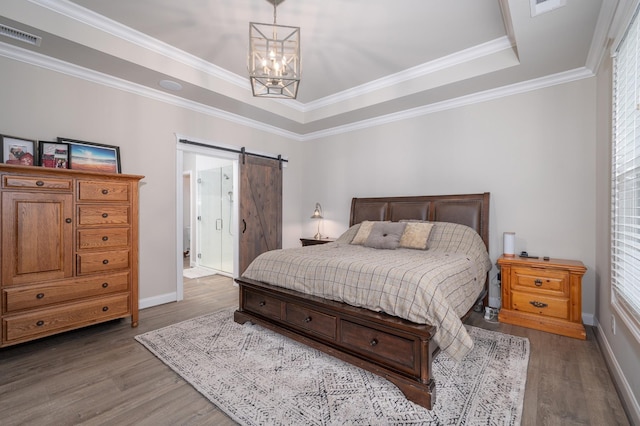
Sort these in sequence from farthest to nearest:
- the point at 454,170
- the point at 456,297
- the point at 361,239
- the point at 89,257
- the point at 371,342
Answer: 1. the point at 454,170
2. the point at 361,239
3. the point at 89,257
4. the point at 456,297
5. the point at 371,342

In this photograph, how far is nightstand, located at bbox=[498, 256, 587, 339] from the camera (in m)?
2.71

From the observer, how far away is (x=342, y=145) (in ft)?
16.5

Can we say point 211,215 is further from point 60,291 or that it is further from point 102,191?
point 60,291

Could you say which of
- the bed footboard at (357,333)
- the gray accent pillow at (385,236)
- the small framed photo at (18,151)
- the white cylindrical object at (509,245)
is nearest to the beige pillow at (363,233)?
the gray accent pillow at (385,236)

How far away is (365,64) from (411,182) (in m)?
1.72

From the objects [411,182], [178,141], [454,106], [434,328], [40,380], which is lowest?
[40,380]

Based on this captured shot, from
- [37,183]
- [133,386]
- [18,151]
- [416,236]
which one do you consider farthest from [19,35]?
[416,236]

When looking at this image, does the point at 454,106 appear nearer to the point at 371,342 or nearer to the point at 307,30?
the point at 307,30

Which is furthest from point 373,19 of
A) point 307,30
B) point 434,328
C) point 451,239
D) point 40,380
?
point 40,380

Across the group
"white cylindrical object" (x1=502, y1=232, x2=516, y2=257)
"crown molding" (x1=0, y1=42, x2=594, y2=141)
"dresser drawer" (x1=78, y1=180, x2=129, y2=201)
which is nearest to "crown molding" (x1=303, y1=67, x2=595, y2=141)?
"crown molding" (x1=0, y1=42, x2=594, y2=141)

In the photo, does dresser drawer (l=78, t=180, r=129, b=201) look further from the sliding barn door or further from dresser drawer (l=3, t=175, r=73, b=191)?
the sliding barn door

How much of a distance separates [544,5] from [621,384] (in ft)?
8.64

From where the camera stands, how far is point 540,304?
2877 millimetres

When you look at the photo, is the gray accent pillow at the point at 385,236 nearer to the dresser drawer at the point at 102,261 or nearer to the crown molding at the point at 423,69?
the crown molding at the point at 423,69
